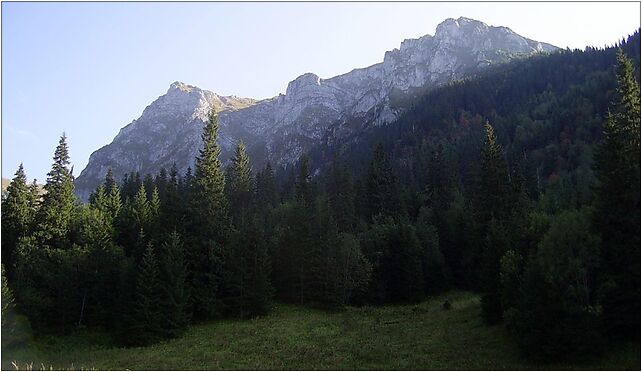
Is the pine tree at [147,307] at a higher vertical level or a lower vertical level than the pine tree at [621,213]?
lower

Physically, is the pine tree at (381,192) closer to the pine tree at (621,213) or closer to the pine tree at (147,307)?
the pine tree at (147,307)


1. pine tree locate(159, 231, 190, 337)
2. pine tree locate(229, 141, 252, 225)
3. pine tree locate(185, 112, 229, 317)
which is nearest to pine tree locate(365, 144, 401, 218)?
pine tree locate(229, 141, 252, 225)

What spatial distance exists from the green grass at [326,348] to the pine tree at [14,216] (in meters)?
20.2

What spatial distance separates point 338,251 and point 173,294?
21.7 metres

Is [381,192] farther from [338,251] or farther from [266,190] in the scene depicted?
[266,190]

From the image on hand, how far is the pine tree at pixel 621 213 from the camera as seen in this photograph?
2592 cm

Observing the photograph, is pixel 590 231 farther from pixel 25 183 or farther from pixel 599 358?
pixel 25 183

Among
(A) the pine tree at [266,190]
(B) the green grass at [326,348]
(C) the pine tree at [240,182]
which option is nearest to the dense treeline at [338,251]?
(C) the pine tree at [240,182]

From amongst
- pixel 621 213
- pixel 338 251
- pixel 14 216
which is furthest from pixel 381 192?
pixel 621 213

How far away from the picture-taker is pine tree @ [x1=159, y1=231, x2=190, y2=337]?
4375cm

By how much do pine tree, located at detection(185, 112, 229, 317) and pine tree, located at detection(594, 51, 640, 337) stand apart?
121 ft

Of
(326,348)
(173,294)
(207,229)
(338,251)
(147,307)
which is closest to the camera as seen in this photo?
(326,348)

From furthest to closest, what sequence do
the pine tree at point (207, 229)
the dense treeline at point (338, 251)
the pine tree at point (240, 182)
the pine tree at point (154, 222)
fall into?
the pine tree at point (240, 182) < the pine tree at point (154, 222) < the pine tree at point (207, 229) < the dense treeline at point (338, 251)

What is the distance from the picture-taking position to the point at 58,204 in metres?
56.4
